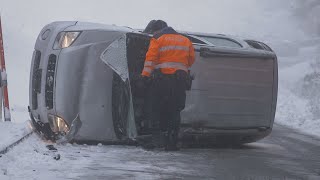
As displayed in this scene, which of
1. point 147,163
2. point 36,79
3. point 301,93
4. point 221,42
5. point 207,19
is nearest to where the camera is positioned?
point 147,163

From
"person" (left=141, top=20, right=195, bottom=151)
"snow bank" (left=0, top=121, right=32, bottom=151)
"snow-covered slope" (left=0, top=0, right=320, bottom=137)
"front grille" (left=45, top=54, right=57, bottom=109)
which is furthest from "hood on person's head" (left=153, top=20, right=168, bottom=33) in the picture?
"snow-covered slope" (left=0, top=0, right=320, bottom=137)

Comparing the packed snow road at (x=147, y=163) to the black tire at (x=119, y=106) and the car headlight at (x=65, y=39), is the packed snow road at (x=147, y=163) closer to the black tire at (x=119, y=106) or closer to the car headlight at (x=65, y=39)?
the black tire at (x=119, y=106)

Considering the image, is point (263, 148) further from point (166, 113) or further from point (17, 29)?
point (17, 29)

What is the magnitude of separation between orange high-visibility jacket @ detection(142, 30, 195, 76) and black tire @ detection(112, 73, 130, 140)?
31 cm

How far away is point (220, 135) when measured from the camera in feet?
21.7

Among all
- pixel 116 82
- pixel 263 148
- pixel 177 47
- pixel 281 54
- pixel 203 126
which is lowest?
pixel 281 54

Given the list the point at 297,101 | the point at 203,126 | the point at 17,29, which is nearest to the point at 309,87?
the point at 297,101

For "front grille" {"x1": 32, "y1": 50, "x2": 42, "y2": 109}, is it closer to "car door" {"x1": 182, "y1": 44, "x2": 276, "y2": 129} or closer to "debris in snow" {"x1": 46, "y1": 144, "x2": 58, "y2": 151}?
"debris in snow" {"x1": 46, "y1": 144, "x2": 58, "y2": 151}

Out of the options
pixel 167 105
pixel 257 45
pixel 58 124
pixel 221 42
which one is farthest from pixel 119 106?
pixel 257 45

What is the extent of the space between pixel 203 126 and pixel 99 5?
42.4 metres

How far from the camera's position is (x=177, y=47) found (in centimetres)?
604

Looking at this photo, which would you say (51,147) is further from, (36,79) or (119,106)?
(36,79)

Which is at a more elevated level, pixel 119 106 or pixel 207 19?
pixel 119 106

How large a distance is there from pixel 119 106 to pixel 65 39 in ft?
3.03
